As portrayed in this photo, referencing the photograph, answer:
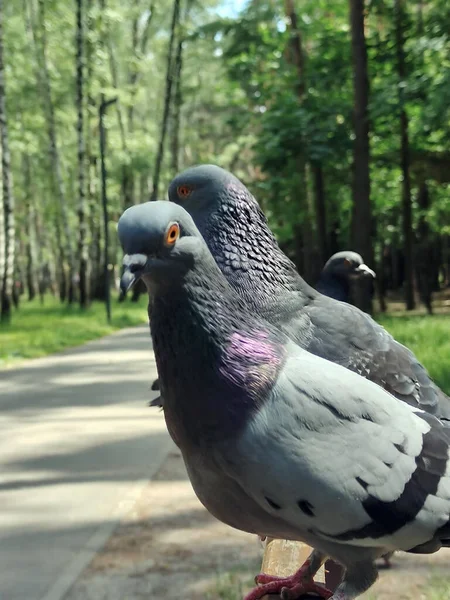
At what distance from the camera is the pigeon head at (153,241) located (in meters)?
1.58

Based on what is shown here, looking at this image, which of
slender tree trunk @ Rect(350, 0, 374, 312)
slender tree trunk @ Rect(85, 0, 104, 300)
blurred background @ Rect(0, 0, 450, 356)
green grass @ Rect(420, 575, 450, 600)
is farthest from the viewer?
slender tree trunk @ Rect(85, 0, 104, 300)

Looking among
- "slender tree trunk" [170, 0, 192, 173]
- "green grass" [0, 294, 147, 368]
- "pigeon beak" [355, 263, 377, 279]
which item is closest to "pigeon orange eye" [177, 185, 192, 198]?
"pigeon beak" [355, 263, 377, 279]

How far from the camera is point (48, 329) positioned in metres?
19.4

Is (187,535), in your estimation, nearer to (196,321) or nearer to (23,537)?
(23,537)

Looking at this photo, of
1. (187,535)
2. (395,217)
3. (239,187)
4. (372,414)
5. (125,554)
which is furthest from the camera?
(395,217)

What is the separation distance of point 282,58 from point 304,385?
18426 millimetres

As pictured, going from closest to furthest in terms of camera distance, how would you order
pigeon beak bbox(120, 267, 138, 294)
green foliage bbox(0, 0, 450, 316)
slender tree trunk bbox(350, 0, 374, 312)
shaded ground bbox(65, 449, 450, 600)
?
pigeon beak bbox(120, 267, 138, 294), shaded ground bbox(65, 449, 450, 600), slender tree trunk bbox(350, 0, 374, 312), green foliage bbox(0, 0, 450, 316)

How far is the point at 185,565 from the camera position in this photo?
466 cm

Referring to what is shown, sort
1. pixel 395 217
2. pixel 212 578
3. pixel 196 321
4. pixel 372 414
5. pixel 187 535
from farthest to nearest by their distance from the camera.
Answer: pixel 395 217 → pixel 187 535 → pixel 212 578 → pixel 372 414 → pixel 196 321

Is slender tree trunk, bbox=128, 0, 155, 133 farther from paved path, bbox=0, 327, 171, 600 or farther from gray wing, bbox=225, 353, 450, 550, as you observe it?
gray wing, bbox=225, 353, 450, 550

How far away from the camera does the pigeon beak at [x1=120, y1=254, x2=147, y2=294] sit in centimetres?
152

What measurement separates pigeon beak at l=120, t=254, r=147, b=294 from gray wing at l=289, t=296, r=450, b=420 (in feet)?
3.46

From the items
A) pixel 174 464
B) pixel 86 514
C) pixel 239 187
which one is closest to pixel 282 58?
pixel 174 464

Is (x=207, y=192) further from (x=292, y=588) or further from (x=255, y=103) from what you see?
(x=255, y=103)
